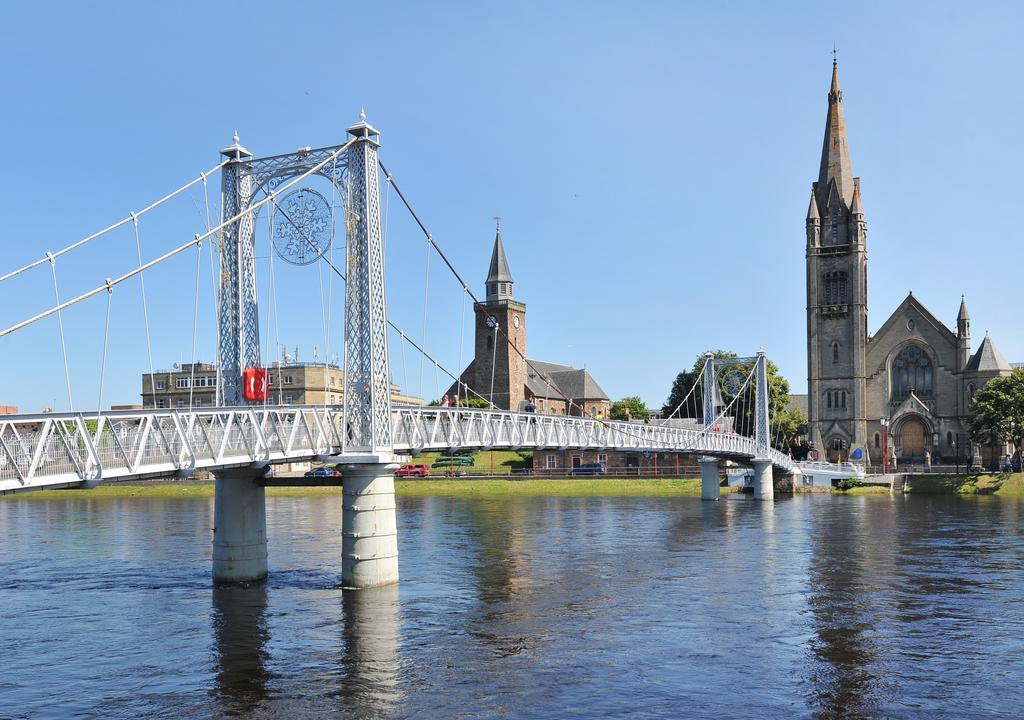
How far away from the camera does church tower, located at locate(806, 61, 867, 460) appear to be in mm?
126500

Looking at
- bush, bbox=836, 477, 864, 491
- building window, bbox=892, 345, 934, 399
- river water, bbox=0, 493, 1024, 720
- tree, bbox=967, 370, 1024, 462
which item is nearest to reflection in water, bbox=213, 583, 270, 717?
river water, bbox=0, 493, 1024, 720

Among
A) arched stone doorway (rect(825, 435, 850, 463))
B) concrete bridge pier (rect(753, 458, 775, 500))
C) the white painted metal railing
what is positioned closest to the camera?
the white painted metal railing

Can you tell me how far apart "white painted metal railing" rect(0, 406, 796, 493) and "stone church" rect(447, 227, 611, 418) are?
91.9 m

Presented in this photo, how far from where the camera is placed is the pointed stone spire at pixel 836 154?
441ft

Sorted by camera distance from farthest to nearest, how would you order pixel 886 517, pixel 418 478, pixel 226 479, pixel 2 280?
pixel 418 478, pixel 886 517, pixel 226 479, pixel 2 280

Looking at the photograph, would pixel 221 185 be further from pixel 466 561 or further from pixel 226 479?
pixel 466 561

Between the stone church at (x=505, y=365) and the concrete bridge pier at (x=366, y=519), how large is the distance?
353 ft

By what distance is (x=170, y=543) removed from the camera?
5691 cm

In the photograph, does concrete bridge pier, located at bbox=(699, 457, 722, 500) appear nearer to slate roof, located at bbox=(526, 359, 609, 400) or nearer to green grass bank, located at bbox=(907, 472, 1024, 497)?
green grass bank, located at bbox=(907, 472, 1024, 497)

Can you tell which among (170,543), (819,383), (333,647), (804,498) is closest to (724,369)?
(819,383)

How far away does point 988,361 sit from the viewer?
117 m

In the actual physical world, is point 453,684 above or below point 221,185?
below

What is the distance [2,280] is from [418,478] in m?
84.5

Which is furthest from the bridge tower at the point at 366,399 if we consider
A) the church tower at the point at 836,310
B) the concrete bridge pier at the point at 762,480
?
the church tower at the point at 836,310
